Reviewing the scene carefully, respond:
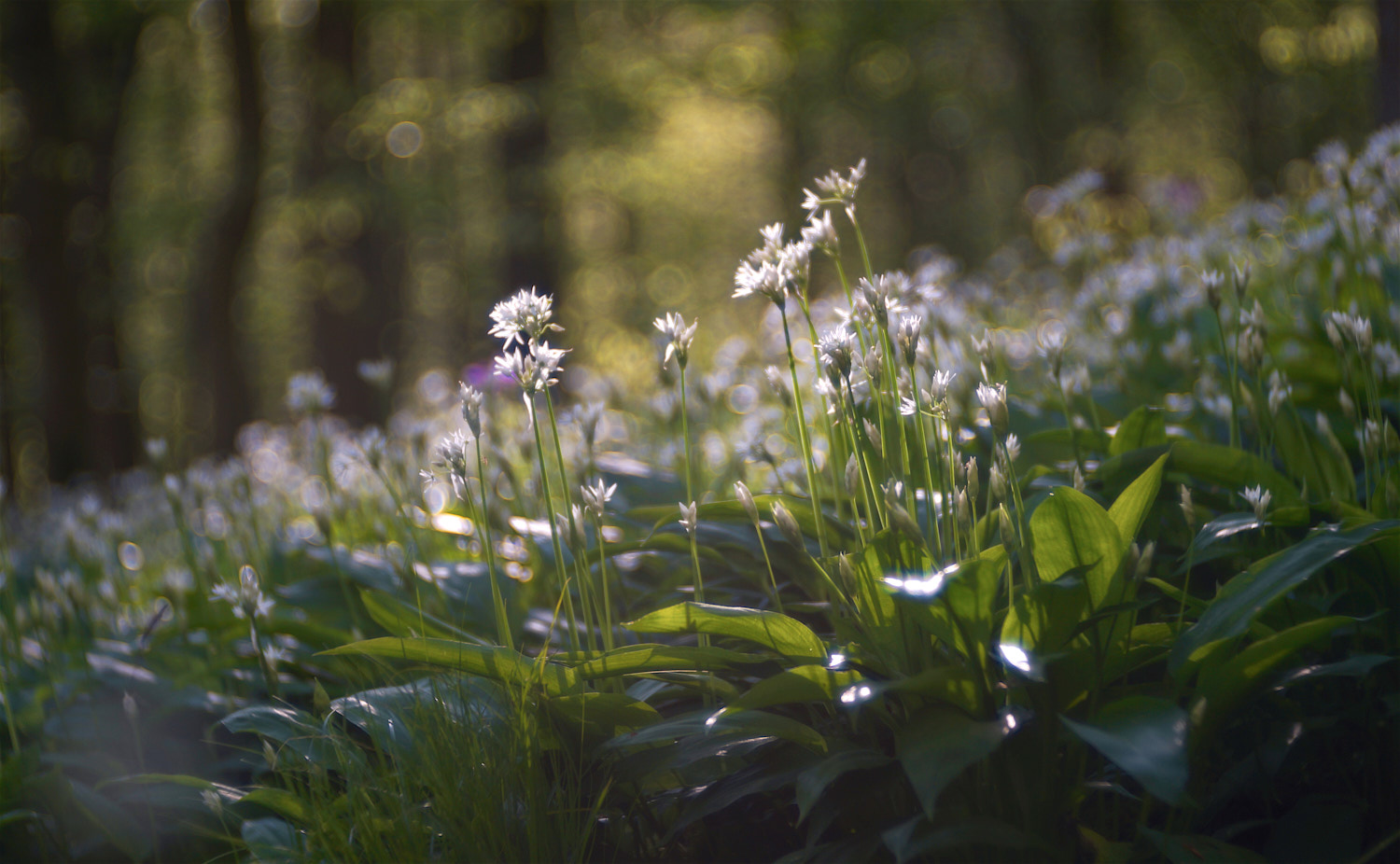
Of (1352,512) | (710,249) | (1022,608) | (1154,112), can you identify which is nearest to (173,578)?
(1022,608)

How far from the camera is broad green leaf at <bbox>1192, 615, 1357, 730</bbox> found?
1613mm

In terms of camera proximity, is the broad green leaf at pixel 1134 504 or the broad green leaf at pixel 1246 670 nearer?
the broad green leaf at pixel 1246 670

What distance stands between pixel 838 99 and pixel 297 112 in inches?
381

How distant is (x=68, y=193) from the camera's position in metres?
11.6

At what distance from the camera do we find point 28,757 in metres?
Answer: 2.59

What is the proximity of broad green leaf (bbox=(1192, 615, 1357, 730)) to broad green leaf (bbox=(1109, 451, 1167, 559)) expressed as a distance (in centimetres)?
31

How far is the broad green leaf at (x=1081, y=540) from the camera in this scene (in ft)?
5.88

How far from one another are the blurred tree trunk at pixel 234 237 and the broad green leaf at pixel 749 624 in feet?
34.0


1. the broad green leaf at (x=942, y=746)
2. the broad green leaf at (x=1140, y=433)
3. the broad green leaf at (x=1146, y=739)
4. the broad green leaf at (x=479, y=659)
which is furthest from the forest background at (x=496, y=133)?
the broad green leaf at (x=942, y=746)

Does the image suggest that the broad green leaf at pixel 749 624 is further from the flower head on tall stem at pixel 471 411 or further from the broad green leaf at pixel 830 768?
the flower head on tall stem at pixel 471 411

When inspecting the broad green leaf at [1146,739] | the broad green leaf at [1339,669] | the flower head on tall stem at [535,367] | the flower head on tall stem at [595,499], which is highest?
the flower head on tall stem at [535,367]

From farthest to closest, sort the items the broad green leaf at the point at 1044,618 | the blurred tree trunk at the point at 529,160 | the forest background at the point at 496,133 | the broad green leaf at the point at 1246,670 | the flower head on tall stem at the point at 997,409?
the forest background at the point at 496,133
the blurred tree trunk at the point at 529,160
the flower head on tall stem at the point at 997,409
the broad green leaf at the point at 1044,618
the broad green leaf at the point at 1246,670

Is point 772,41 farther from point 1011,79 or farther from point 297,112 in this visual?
point 297,112

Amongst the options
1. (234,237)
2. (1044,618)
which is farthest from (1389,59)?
(234,237)
